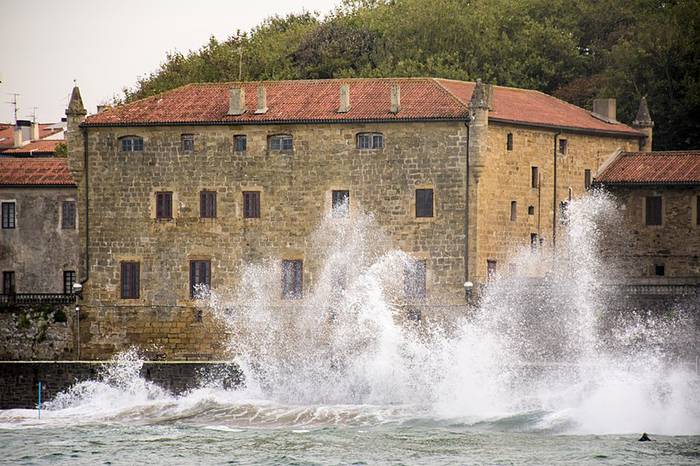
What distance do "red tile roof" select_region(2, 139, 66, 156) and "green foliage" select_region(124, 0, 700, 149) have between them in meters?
→ 12.0

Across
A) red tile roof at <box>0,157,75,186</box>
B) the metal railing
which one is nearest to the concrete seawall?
the metal railing

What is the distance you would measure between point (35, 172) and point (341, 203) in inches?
582

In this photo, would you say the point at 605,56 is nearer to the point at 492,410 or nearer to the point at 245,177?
the point at 245,177

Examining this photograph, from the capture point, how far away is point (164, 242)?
80.1 metres

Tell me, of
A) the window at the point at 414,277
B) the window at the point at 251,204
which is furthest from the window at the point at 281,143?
the window at the point at 414,277

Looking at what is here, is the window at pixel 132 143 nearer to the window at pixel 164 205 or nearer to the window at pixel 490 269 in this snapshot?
the window at pixel 164 205

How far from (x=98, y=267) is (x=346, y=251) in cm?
905

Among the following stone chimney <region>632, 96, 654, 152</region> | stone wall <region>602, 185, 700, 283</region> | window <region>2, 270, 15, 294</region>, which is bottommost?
window <region>2, 270, 15, 294</region>

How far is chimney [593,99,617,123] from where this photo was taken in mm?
86269

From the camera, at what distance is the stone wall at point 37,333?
7956cm

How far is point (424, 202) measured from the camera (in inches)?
3051

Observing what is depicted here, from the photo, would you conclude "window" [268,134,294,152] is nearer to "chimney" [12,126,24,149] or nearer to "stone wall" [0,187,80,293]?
"stone wall" [0,187,80,293]

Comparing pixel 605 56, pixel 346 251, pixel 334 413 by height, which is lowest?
pixel 334 413

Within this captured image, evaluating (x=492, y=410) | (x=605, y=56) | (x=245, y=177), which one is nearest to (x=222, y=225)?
(x=245, y=177)
